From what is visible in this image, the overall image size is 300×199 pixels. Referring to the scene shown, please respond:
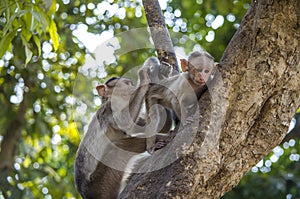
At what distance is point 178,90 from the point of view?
4590 mm

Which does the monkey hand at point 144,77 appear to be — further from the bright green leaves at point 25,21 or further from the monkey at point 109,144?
the bright green leaves at point 25,21

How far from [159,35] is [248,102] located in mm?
1681

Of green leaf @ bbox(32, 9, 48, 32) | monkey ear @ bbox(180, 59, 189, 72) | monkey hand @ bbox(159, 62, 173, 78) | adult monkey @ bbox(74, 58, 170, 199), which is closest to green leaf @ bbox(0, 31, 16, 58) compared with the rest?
green leaf @ bbox(32, 9, 48, 32)

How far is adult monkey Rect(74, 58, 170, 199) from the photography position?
4281 millimetres

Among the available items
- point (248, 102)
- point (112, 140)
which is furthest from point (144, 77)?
point (248, 102)

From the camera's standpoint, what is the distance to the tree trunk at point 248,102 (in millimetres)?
3176

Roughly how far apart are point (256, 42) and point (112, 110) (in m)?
1.61

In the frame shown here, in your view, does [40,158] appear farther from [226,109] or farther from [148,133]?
[226,109]

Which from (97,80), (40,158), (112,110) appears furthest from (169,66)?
(40,158)

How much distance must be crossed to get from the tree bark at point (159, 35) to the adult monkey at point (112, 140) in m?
0.11

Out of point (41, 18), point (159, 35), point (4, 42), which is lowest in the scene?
point (159, 35)

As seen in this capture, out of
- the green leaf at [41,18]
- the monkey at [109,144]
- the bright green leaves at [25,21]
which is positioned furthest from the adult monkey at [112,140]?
the green leaf at [41,18]

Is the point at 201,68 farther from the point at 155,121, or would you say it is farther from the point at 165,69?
the point at 155,121

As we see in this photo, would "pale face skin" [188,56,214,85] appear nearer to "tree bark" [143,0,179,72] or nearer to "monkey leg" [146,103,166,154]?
"tree bark" [143,0,179,72]
